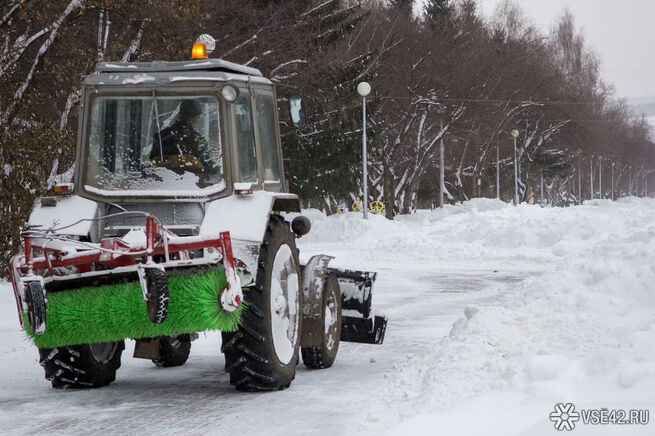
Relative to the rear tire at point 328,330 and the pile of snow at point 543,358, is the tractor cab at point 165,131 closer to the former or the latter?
the rear tire at point 328,330

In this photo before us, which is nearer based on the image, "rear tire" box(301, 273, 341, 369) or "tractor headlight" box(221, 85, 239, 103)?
"tractor headlight" box(221, 85, 239, 103)

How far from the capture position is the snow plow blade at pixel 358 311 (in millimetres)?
8922

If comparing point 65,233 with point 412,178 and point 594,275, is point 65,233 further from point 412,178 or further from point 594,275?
point 412,178

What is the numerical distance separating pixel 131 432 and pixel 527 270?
51.4ft

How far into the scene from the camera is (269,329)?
6.80m

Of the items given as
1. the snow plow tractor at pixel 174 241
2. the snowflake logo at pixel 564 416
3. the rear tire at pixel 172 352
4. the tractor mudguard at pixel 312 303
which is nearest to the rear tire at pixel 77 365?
the snow plow tractor at pixel 174 241

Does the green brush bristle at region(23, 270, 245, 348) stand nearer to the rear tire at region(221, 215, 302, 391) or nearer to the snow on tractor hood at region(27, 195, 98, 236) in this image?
the rear tire at region(221, 215, 302, 391)

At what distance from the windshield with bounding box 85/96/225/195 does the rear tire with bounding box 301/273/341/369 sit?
1549 mm

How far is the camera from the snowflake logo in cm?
477

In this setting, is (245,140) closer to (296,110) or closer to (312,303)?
(296,110)

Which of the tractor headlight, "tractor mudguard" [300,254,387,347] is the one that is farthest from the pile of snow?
the tractor headlight

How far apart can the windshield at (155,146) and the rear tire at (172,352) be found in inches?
67.2

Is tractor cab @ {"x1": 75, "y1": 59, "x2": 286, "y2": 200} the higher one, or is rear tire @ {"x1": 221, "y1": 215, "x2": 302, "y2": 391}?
tractor cab @ {"x1": 75, "y1": 59, "x2": 286, "y2": 200}

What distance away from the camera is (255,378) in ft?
22.6
